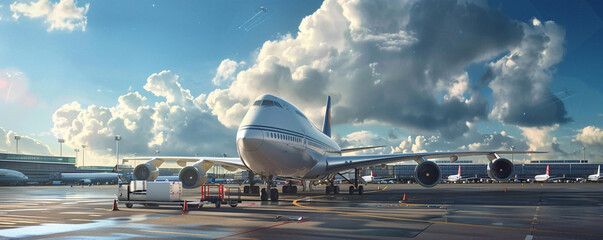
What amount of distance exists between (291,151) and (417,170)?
8.96 metres

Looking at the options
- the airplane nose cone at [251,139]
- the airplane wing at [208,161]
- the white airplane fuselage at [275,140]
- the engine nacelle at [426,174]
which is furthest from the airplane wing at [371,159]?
the airplane nose cone at [251,139]

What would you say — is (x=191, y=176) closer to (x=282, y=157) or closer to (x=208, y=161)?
(x=208, y=161)

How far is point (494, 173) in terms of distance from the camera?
102 ft

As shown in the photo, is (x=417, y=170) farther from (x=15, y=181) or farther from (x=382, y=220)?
(x=15, y=181)

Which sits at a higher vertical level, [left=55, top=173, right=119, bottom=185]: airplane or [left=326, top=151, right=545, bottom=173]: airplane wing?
[left=326, top=151, right=545, bottom=173]: airplane wing

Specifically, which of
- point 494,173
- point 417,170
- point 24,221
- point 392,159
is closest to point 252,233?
point 24,221

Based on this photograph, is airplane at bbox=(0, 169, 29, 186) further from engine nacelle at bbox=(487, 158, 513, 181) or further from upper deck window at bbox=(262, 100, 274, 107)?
engine nacelle at bbox=(487, 158, 513, 181)

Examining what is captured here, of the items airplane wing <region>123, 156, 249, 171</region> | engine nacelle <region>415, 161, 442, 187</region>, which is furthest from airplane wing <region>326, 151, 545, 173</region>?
airplane wing <region>123, 156, 249, 171</region>

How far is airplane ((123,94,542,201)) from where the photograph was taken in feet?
70.4

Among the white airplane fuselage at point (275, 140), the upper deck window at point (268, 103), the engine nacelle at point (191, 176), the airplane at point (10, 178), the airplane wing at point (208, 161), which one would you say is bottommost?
the airplane at point (10, 178)

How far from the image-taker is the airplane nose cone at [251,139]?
20781 mm

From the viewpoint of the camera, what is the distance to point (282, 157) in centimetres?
2264

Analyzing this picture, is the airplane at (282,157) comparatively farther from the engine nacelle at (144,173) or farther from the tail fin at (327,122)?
the tail fin at (327,122)

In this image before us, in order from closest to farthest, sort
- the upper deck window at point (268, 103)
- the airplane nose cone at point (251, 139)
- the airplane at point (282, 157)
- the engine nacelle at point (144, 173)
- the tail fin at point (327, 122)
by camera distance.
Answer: the airplane nose cone at point (251, 139) → the airplane at point (282, 157) → the upper deck window at point (268, 103) → the engine nacelle at point (144, 173) → the tail fin at point (327, 122)
